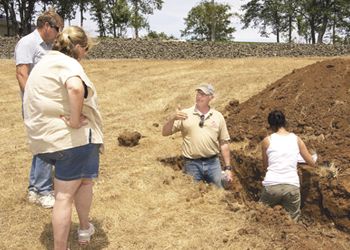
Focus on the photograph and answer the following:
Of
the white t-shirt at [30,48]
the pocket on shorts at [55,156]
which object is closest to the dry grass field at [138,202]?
the pocket on shorts at [55,156]

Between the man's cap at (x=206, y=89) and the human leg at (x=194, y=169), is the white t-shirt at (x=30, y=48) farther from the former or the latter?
the human leg at (x=194, y=169)

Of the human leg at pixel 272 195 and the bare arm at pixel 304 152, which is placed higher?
the bare arm at pixel 304 152

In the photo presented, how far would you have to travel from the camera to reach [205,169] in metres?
5.55

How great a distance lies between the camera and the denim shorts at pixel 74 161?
139 inches

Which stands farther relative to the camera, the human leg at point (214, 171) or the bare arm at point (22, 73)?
the human leg at point (214, 171)

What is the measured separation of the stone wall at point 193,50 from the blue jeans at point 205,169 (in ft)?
50.9

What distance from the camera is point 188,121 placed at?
537 cm

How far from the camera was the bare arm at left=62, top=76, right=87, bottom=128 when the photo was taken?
339cm

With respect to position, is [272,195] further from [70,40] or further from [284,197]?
[70,40]

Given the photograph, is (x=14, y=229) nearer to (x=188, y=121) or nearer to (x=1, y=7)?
(x=188, y=121)

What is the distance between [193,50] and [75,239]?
17.4 metres

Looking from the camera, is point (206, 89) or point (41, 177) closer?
point (41, 177)

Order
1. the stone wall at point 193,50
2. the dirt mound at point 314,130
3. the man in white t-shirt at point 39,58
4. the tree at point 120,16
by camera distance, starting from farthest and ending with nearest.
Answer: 1. the tree at point 120,16
2. the stone wall at point 193,50
3. the dirt mound at point 314,130
4. the man in white t-shirt at point 39,58

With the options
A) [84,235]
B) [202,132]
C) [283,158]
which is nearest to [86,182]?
[84,235]
